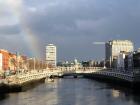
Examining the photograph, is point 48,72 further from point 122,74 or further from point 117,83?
point 122,74

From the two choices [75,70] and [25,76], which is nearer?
[25,76]

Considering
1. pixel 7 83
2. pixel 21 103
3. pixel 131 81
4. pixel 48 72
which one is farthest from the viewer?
pixel 48 72

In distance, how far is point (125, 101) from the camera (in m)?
55.5

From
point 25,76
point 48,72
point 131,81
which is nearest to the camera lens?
point 131,81

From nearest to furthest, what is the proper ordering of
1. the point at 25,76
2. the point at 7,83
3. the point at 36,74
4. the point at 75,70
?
the point at 7,83 < the point at 25,76 < the point at 36,74 < the point at 75,70

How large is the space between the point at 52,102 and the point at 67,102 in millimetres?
1570

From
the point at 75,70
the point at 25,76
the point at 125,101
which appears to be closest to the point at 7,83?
the point at 25,76

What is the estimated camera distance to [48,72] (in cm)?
9725

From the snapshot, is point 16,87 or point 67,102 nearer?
point 67,102

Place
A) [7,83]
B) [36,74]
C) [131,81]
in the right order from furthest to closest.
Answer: [36,74], [131,81], [7,83]

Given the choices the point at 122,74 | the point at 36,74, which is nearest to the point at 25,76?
the point at 36,74

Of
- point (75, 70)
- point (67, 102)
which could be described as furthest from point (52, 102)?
point (75, 70)

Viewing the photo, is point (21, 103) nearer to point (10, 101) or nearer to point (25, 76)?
point (10, 101)

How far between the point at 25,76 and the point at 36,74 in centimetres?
858
